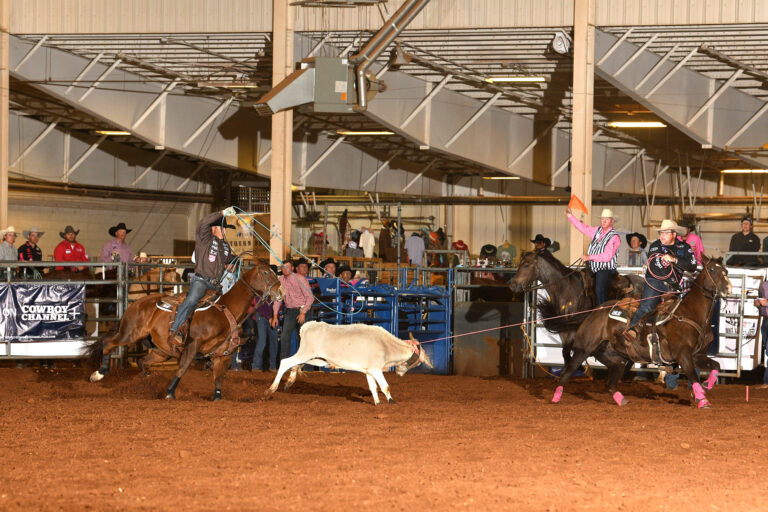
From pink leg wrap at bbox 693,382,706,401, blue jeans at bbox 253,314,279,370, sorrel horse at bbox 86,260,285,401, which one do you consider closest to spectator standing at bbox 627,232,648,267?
pink leg wrap at bbox 693,382,706,401

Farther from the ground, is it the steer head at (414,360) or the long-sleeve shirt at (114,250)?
the long-sleeve shirt at (114,250)

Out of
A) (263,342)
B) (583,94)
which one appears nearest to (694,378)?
(263,342)

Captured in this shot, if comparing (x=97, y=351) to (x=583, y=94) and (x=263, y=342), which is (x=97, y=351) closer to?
(x=263, y=342)

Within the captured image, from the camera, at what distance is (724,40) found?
63.6ft

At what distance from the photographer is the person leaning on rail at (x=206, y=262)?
11.8 m

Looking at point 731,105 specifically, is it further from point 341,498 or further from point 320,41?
point 341,498

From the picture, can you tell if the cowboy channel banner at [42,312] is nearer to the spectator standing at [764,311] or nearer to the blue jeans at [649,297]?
the blue jeans at [649,297]

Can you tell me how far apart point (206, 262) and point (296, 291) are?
367 cm

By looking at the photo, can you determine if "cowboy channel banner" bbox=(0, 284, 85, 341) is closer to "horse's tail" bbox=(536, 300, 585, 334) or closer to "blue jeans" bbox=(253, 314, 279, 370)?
"blue jeans" bbox=(253, 314, 279, 370)

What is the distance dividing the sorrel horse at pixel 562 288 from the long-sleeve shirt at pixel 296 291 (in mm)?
3465

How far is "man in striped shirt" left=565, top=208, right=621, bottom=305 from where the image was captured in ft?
43.7

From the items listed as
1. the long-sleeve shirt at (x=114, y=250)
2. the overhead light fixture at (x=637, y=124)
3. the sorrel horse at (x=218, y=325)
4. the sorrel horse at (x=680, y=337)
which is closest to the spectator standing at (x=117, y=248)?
the long-sleeve shirt at (x=114, y=250)

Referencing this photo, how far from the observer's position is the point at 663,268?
11875mm

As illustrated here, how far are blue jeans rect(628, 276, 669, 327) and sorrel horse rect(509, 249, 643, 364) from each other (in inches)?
40.2
